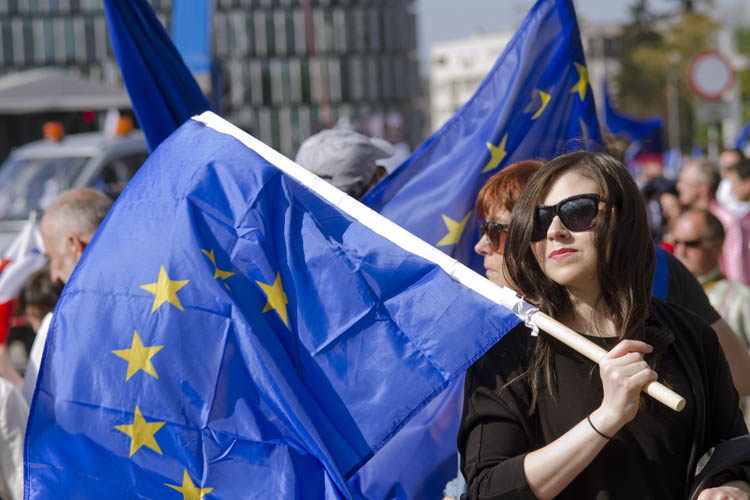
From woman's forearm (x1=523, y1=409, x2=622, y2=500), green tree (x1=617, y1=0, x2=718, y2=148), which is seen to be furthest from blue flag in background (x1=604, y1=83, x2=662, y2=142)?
green tree (x1=617, y1=0, x2=718, y2=148)

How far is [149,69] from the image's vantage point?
3738 millimetres

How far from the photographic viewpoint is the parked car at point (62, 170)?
11.5 metres

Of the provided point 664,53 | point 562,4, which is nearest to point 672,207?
point 562,4

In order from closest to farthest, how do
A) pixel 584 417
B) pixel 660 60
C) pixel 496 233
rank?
pixel 584 417 → pixel 496 233 → pixel 660 60

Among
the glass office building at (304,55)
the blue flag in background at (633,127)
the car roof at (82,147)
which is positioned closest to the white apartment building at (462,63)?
the glass office building at (304,55)

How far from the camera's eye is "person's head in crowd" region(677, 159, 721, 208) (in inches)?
341

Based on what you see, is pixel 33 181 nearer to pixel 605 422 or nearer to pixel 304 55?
pixel 605 422

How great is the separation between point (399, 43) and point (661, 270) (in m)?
68.0

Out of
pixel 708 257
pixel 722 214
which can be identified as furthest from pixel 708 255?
pixel 722 214

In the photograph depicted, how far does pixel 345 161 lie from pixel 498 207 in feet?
3.41

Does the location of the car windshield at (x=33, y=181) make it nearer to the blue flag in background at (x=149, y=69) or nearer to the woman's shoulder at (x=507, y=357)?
the blue flag in background at (x=149, y=69)

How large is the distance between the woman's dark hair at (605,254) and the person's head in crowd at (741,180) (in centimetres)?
645

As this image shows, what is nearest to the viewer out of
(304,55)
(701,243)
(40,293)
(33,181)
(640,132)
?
(40,293)

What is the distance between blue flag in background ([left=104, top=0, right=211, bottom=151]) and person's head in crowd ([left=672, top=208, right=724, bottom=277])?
2.80 meters
